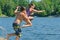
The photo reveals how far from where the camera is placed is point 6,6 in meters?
143

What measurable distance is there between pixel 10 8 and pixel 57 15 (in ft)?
77.6

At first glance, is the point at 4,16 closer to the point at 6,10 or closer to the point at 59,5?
the point at 6,10

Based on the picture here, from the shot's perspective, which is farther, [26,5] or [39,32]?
[26,5]

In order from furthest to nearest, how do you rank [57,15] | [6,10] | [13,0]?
[13,0], [57,15], [6,10]

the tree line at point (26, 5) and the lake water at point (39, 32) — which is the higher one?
the lake water at point (39, 32)

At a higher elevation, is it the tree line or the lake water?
the lake water

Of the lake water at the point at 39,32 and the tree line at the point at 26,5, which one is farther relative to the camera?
the tree line at the point at 26,5

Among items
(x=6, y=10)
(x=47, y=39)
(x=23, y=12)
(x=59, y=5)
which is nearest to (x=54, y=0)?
(x=59, y=5)

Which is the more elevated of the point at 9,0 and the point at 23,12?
the point at 23,12

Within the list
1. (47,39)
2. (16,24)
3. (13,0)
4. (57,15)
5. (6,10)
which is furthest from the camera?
(13,0)

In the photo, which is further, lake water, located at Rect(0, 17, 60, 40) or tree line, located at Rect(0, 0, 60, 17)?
tree line, located at Rect(0, 0, 60, 17)

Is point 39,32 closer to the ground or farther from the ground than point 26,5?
farther from the ground

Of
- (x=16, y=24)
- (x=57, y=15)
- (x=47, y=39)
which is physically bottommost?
(x=57, y=15)

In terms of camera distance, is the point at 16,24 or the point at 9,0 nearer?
Result: the point at 16,24
